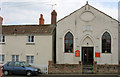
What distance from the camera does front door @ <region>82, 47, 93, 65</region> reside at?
21672 mm

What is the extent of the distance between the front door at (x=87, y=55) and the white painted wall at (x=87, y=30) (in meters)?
0.58

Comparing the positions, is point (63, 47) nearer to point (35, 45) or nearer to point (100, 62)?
point (35, 45)

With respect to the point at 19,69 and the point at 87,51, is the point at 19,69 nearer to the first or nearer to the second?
the point at 19,69

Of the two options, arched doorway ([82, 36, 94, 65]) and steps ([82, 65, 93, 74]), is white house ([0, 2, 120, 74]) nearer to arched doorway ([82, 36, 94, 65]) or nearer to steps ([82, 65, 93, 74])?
arched doorway ([82, 36, 94, 65])

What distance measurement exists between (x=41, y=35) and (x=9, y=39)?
183 inches

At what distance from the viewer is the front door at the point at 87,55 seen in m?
21.7

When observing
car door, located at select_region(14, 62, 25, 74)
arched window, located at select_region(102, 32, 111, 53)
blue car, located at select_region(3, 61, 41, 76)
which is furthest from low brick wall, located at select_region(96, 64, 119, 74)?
car door, located at select_region(14, 62, 25, 74)

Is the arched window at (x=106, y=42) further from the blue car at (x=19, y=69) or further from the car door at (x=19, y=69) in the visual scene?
the car door at (x=19, y=69)

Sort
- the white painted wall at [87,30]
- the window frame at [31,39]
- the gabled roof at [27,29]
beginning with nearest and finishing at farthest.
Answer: the white painted wall at [87,30], the window frame at [31,39], the gabled roof at [27,29]

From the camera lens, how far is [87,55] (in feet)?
71.5

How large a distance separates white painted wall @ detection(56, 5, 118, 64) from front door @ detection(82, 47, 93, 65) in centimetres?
58

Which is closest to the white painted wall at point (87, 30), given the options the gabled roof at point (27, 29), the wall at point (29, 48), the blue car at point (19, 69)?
the wall at point (29, 48)

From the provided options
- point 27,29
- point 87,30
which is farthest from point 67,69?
point 27,29

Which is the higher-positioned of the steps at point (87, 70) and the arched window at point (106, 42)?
the arched window at point (106, 42)
